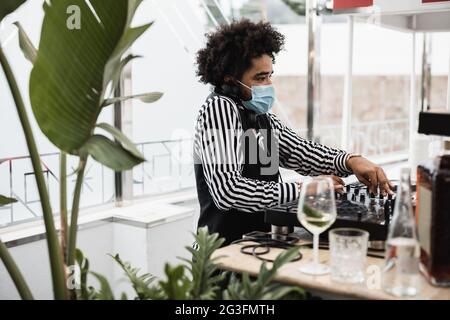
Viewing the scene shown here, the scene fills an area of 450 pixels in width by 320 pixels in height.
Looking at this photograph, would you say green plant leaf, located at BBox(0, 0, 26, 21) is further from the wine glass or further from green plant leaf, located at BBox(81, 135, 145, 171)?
the wine glass

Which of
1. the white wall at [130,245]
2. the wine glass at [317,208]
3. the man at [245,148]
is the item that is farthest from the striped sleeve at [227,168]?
the white wall at [130,245]

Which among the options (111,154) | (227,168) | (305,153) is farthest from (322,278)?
(305,153)

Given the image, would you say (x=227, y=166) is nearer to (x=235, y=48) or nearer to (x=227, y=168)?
(x=227, y=168)

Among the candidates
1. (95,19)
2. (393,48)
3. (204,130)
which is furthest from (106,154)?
(393,48)

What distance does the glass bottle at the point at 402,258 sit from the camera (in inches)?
45.1

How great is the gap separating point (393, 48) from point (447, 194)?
5.16m

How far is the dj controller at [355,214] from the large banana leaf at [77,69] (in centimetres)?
56

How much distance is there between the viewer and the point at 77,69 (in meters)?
1.17

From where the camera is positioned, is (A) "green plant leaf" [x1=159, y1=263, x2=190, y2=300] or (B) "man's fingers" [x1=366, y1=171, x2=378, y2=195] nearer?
(A) "green plant leaf" [x1=159, y1=263, x2=190, y2=300]

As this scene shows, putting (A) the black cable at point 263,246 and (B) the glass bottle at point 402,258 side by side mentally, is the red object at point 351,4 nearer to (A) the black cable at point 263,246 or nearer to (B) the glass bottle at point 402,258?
(A) the black cable at point 263,246

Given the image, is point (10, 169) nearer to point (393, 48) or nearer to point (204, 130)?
point (204, 130)

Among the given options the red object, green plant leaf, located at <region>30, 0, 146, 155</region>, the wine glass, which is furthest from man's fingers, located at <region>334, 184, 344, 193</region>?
the red object

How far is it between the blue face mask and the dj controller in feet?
1.60

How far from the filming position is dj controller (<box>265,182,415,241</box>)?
1408mm
